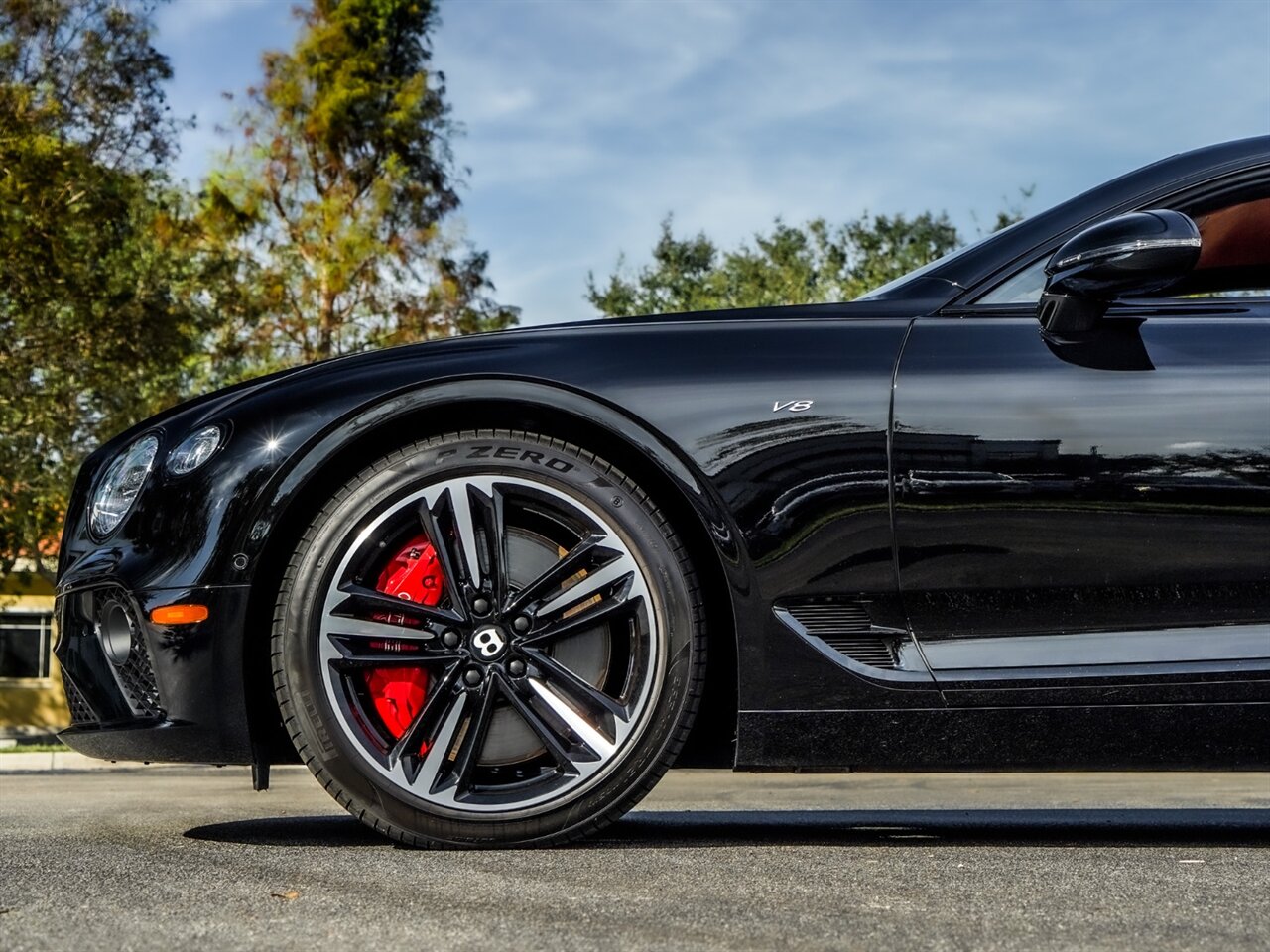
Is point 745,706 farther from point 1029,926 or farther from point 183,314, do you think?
point 183,314

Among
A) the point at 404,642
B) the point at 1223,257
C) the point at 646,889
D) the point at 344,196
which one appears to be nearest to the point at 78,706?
the point at 404,642

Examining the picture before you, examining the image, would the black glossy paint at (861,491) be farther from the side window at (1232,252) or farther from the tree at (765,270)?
the tree at (765,270)

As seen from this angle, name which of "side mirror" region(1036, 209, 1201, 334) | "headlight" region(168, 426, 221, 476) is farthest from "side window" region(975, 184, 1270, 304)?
"headlight" region(168, 426, 221, 476)

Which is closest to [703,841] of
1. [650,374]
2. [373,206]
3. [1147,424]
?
[650,374]

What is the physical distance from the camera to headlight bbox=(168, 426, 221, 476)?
3.04 meters

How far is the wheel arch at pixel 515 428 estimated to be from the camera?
2.93 m

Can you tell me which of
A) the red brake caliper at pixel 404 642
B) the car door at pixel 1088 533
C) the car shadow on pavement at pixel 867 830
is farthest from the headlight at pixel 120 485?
the car door at pixel 1088 533

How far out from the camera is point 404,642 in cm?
291

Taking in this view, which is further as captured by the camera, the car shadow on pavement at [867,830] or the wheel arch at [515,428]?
the car shadow on pavement at [867,830]

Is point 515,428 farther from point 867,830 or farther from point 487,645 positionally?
point 867,830

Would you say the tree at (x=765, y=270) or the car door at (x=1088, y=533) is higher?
the tree at (x=765, y=270)

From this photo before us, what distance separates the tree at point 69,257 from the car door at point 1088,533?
49.9 ft

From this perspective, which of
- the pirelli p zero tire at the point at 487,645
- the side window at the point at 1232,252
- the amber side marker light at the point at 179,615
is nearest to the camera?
the pirelli p zero tire at the point at 487,645

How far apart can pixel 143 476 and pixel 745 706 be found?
1.32 metres
